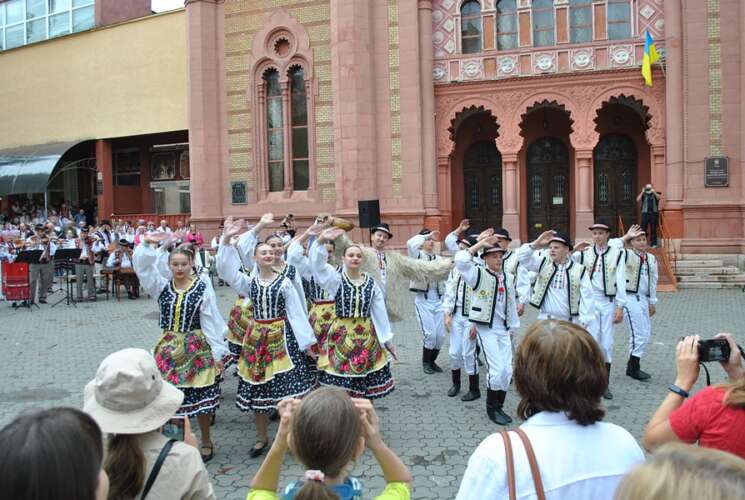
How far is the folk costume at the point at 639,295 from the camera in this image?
8875mm

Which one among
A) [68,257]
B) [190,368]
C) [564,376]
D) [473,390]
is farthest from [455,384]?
A: [68,257]

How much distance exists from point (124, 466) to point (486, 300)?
17.5 feet

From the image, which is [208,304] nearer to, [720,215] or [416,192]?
[416,192]

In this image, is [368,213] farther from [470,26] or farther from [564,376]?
[564,376]

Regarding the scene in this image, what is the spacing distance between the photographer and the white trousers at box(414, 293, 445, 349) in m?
6.89

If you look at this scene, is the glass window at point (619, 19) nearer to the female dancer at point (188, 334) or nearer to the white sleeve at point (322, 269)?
the white sleeve at point (322, 269)

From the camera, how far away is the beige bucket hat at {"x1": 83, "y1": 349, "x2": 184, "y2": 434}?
2.55 m

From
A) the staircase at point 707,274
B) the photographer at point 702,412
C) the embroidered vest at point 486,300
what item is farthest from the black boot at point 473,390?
the staircase at point 707,274

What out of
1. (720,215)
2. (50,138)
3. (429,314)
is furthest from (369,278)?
(50,138)

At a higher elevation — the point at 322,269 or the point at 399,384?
the point at 322,269

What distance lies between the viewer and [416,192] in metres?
20.5

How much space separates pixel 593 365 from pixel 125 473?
176 cm

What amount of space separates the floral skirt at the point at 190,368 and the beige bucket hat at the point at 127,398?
3.28 metres

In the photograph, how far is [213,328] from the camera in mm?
6102
